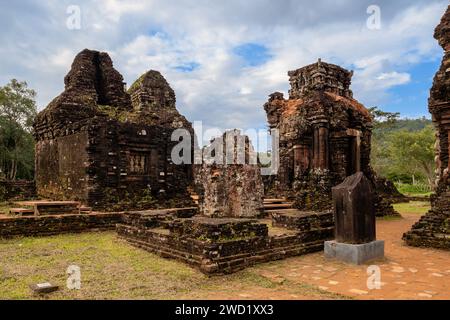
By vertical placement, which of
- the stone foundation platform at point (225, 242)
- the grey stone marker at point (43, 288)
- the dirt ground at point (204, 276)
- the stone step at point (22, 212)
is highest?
the stone step at point (22, 212)

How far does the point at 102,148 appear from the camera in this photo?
44.2ft

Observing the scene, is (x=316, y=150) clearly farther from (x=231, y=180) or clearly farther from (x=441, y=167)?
(x=231, y=180)

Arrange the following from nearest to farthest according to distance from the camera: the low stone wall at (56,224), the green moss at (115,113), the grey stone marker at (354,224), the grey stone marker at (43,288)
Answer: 1. the grey stone marker at (43,288)
2. the grey stone marker at (354,224)
3. the low stone wall at (56,224)
4. the green moss at (115,113)

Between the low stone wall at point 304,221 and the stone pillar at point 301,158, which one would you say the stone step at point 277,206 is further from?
the low stone wall at point 304,221

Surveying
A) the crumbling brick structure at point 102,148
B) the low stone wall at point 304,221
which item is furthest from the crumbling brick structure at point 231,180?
the crumbling brick structure at point 102,148

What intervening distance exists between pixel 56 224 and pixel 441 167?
1334 centimetres

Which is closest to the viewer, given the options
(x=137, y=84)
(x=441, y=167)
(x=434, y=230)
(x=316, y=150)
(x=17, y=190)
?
(x=434, y=230)

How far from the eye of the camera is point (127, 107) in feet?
60.3

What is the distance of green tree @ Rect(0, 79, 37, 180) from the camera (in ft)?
113

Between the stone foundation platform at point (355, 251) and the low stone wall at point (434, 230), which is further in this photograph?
the low stone wall at point (434, 230)

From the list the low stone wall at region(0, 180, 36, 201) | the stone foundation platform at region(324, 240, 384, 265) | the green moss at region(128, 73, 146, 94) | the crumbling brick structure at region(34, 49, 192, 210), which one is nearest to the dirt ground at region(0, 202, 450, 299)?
the stone foundation platform at region(324, 240, 384, 265)

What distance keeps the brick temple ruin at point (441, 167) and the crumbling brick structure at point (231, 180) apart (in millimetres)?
4427

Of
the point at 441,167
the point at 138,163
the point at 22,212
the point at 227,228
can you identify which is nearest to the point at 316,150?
the point at 441,167

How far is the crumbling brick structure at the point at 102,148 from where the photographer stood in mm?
13383
